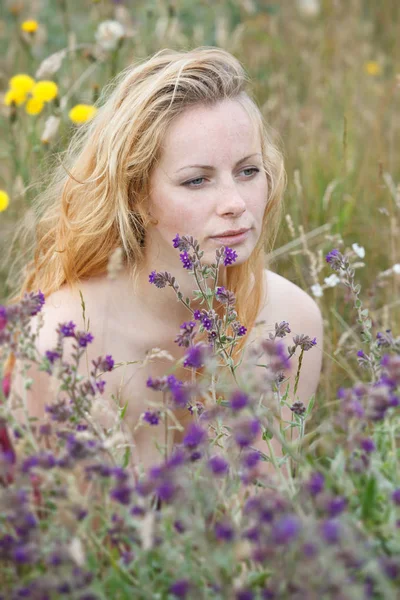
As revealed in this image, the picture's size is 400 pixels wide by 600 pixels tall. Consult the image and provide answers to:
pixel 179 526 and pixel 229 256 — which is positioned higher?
pixel 229 256

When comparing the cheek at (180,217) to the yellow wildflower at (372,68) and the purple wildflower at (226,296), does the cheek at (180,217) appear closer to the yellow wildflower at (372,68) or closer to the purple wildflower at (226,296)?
the purple wildflower at (226,296)

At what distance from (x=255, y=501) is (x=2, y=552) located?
0.35 metres

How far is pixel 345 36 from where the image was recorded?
479 centimetres

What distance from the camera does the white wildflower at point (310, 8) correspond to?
5173mm

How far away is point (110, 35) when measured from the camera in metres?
3.19

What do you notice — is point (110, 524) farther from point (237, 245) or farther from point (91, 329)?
point (91, 329)

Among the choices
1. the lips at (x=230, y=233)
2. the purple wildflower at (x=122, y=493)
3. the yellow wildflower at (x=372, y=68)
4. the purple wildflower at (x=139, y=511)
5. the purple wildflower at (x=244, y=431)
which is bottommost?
the lips at (x=230, y=233)

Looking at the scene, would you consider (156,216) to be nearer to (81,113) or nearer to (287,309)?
(287,309)

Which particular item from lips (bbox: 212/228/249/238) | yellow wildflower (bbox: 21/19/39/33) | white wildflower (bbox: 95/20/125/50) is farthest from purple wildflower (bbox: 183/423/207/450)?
yellow wildflower (bbox: 21/19/39/33)

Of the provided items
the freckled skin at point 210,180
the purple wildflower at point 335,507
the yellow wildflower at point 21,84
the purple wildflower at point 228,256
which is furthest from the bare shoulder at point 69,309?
the purple wildflower at point 335,507

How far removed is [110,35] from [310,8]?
2417mm

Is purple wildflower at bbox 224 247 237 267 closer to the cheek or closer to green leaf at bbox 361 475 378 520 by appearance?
the cheek

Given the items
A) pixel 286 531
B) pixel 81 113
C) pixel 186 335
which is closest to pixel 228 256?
pixel 186 335

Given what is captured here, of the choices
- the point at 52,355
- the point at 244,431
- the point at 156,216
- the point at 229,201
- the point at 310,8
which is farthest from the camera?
the point at 310,8
